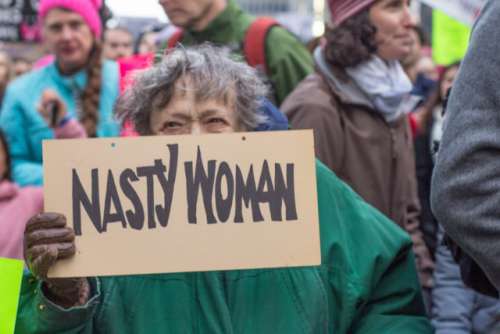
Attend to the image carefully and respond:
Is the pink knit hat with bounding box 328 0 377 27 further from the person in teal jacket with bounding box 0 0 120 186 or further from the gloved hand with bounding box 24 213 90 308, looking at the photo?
the gloved hand with bounding box 24 213 90 308

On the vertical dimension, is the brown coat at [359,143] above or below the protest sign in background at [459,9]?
below

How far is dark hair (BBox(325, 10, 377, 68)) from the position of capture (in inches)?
167

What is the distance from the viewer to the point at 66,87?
5352mm

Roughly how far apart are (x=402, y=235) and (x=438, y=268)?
46cm

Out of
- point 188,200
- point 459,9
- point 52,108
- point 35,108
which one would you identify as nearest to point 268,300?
point 188,200

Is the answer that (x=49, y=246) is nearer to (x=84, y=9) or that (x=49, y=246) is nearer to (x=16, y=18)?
(x=84, y=9)

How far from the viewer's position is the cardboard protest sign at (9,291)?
9.37 ft

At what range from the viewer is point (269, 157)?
289 centimetres

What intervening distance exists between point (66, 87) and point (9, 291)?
2585 mm

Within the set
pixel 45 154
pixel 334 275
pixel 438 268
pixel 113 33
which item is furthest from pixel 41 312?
pixel 113 33

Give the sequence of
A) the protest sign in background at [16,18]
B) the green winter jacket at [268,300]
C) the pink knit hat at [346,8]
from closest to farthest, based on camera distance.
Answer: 1. the green winter jacket at [268,300]
2. the pink knit hat at [346,8]
3. the protest sign in background at [16,18]

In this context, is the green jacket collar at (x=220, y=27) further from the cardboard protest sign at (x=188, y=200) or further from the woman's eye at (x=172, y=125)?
the cardboard protest sign at (x=188, y=200)

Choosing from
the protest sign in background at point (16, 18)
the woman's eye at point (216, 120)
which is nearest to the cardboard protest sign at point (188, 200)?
the woman's eye at point (216, 120)

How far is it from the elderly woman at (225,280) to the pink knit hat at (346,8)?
111cm
